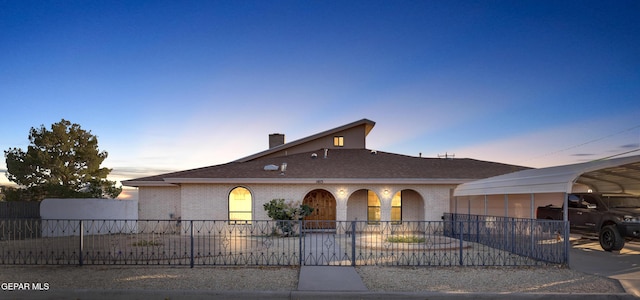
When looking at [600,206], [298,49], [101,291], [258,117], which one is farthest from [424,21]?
[101,291]

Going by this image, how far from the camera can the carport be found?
42.7ft

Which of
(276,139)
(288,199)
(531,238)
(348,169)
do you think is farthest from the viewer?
(276,139)

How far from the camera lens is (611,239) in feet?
50.4

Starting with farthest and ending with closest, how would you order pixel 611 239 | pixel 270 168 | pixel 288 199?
pixel 270 168, pixel 288 199, pixel 611 239

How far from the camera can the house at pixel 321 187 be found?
77.6ft

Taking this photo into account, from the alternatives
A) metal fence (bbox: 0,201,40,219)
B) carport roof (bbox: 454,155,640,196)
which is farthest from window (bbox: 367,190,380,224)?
metal fence (bbox: 0,201,40,219)

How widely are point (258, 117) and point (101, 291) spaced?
20.7 metres

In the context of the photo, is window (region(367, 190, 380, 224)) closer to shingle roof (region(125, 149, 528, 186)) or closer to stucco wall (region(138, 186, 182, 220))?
shingle roof (region(125, 149, 528, 186))

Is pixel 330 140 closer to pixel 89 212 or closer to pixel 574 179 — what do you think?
pixel 89 212

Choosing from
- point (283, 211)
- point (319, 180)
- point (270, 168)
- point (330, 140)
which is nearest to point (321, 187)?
point (319, 180)

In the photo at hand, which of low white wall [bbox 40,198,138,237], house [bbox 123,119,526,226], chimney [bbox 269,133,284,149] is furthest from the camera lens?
chimney [bbox 269,133,284,149]

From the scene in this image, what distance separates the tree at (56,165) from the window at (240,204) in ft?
47.8

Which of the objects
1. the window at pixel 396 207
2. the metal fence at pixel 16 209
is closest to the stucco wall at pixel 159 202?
the metal fence at pixel 16 209

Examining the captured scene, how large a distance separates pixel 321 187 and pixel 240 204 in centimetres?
456
